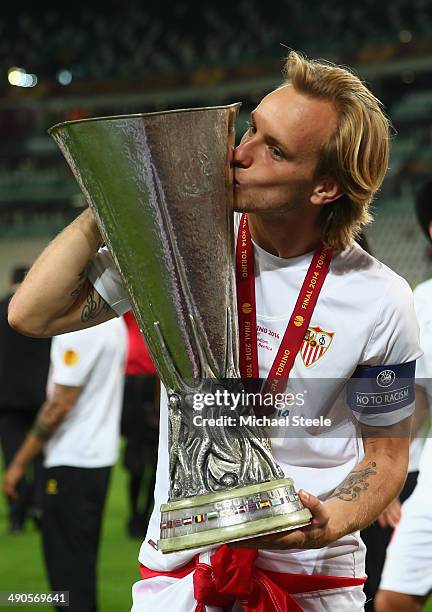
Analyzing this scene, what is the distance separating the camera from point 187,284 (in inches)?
73.4

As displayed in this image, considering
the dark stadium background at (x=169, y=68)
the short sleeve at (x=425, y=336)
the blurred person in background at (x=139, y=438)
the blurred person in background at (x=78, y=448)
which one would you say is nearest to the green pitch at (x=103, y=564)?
the blurred person in background at (x=139, y=438)

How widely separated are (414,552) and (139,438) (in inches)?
171

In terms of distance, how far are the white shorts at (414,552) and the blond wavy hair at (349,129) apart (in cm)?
203

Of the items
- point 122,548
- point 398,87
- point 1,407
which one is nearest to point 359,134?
point 1,407

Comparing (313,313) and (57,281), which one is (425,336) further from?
(57,281)

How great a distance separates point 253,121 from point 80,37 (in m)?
31.2

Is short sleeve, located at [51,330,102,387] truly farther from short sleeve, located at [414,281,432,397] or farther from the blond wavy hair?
the blond wavy hair

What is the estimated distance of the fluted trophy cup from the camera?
1759mm

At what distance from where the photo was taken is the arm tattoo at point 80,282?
2084 millimetres

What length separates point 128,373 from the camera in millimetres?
7473

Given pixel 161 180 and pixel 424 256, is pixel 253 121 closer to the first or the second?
pixel 161 180

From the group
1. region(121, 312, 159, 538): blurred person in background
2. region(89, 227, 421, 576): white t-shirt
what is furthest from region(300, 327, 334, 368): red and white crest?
region(121, 312, 159, 538): blurred person in background

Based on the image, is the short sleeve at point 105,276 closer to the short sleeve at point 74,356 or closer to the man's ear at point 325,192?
the man's ear at point 325,192

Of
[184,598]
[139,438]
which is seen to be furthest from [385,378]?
[139,438]
